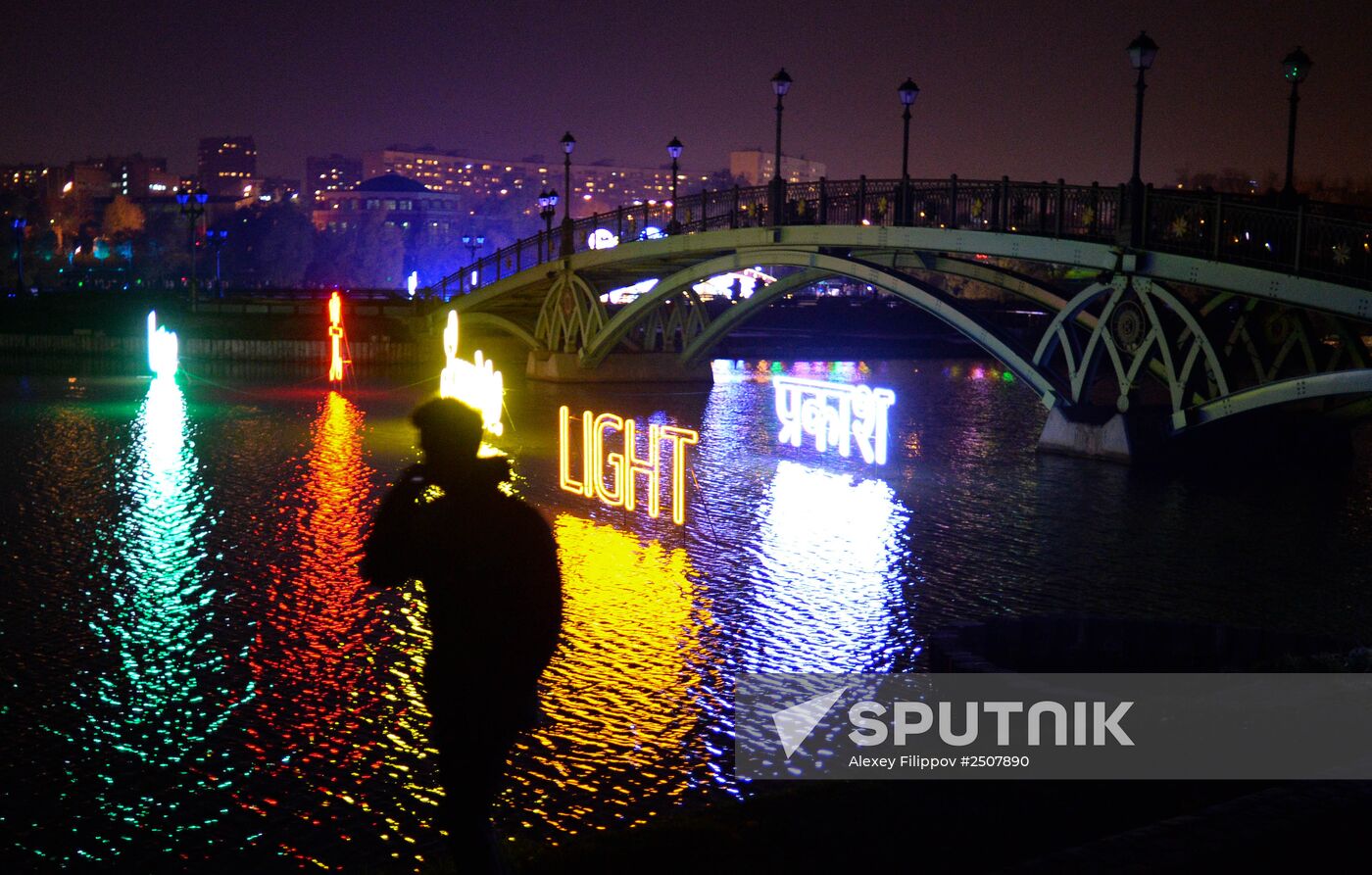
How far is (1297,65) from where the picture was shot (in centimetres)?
2409

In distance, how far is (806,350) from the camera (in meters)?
65.2

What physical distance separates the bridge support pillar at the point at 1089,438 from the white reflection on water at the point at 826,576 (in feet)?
18.6

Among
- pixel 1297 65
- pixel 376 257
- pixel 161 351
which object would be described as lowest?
pixel 161 351

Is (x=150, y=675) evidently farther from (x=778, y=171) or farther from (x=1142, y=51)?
(x=778, y=171)

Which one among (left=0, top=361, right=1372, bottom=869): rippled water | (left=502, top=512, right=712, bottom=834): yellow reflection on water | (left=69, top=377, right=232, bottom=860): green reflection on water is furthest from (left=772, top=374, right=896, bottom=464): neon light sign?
(left=69, top=377, right=232, bottom=860): green reflection on water

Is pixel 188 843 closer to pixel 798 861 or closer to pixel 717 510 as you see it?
pixel 798 861

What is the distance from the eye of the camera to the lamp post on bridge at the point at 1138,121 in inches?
954

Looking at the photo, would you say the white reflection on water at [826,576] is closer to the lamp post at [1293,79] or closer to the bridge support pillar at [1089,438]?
the bridge support pillar at [1089,438]

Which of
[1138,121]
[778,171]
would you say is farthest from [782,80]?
[1138,121]

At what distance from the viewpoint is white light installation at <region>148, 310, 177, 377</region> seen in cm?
5028

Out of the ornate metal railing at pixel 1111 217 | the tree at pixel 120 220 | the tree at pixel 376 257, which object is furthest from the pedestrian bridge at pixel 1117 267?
the tree at pixel 120 220

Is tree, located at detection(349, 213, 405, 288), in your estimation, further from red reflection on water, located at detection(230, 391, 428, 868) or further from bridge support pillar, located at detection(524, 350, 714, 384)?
red reflection on water, located at detection(230, 391, 428, 868)

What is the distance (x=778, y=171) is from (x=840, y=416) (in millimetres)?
11887

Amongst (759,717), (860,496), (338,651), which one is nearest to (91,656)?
(338,651)
